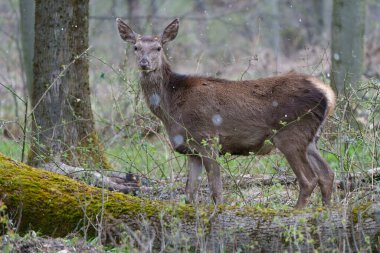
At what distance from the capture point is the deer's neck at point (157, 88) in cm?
899

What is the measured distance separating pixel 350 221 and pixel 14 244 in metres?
2.45

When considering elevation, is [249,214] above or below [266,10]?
below

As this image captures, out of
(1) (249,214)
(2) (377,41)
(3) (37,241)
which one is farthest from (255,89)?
(2) (377,41)

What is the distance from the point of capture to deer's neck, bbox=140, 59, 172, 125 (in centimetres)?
899

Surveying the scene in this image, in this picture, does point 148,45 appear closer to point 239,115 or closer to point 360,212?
point 239,115

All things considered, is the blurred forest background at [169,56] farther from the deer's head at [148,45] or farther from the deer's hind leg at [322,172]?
the deer's head at [148,45]

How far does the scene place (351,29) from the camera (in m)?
11.6

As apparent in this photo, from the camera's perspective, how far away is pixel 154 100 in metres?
9.06

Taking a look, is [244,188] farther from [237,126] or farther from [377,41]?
[377,41]

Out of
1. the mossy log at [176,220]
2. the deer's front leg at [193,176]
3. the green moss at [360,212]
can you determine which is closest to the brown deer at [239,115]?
the deer's front leg at [193,176]

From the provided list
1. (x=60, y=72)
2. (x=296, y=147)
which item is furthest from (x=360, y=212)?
(x=60, y=72)

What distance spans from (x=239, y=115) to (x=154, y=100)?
1.02 m

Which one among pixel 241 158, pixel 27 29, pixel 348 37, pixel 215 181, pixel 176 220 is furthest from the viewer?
pixel 27 29

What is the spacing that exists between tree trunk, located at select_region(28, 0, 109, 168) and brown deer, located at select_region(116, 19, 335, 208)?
88 centimetres
